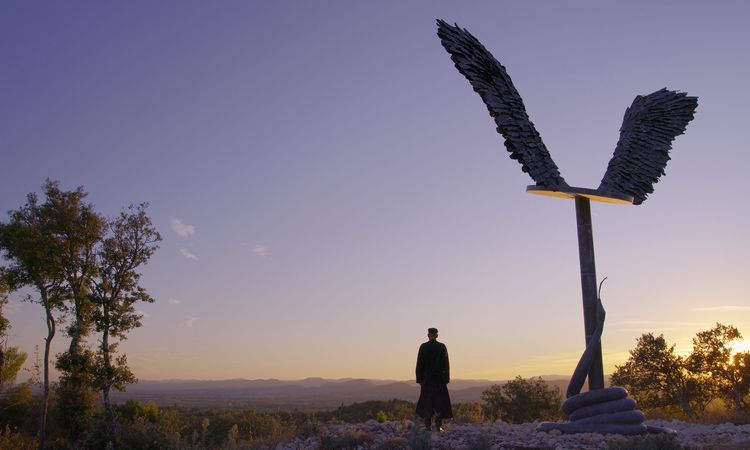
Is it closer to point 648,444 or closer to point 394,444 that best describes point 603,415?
point 648,444

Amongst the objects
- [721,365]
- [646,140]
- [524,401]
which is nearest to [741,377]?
[721,365]

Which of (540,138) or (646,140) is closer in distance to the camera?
(540,138)

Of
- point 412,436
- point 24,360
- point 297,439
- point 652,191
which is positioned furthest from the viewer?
point 24,360

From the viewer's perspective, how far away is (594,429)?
38.8 feet

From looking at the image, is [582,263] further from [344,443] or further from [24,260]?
[24,260]

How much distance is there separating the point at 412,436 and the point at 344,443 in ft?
4.22

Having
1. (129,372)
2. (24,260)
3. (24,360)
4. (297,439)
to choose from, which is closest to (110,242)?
(24,260)

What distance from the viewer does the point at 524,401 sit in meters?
23.3

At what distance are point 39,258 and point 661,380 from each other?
22.5 meters

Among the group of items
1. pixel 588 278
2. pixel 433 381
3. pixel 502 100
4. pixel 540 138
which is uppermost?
pixel 502 100

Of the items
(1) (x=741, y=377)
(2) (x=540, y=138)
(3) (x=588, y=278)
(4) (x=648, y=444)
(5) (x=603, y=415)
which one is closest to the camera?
(4) (x=648, y=444)

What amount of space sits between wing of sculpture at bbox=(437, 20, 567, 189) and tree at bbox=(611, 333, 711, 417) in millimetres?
11586

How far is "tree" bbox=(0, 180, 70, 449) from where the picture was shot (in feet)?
78.3

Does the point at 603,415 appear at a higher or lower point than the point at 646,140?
lower
